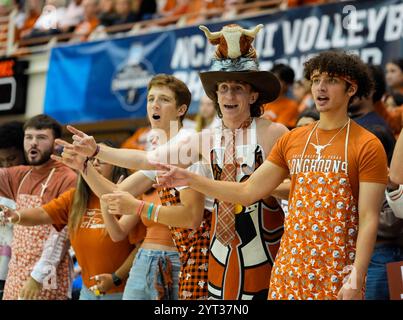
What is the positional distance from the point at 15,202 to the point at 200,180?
2.82m

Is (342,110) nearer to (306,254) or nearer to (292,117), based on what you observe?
(306,254)

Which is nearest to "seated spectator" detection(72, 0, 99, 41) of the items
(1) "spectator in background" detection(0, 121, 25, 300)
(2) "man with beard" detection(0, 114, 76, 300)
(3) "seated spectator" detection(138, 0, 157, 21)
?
(3) "seated spectator" detection(138, 0, 157, 21)

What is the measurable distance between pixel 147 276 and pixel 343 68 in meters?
1.95

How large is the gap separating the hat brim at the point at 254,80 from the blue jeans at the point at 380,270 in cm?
114

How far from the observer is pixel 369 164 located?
3.88 meters

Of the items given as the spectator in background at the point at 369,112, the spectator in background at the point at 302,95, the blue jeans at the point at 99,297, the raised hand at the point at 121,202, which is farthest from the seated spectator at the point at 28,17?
the raised hand at the point at 121,202

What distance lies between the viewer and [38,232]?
20.4ft

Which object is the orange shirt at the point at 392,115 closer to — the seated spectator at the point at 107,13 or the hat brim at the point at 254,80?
the hat brim at the point at 254,80

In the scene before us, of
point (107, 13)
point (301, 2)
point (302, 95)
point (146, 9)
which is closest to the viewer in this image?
point (302, 95)

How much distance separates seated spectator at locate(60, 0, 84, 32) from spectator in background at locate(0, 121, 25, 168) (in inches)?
303

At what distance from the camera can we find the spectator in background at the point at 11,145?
699cm

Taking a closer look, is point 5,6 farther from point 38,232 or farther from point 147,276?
point 147,276

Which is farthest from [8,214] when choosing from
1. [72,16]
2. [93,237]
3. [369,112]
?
[72,16]
